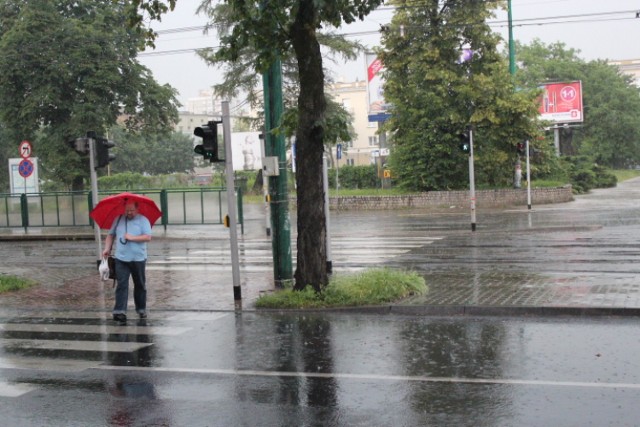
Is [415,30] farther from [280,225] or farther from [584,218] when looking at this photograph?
[280,225]

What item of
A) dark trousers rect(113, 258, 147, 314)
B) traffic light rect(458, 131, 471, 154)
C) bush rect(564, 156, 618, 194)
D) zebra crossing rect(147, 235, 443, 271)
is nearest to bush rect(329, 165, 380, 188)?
bush rect(564, 156, 618, 194)

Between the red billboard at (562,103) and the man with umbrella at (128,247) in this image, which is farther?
the red billboard at (562,103)

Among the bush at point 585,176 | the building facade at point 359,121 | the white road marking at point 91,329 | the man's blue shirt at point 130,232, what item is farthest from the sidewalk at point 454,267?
the building facade at point 359,121

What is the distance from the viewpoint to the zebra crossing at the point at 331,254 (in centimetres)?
1750

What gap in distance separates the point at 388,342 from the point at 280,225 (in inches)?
171

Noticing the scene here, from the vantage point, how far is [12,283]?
48.9 ft

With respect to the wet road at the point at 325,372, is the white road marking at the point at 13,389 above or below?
above

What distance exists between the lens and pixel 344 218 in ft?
107

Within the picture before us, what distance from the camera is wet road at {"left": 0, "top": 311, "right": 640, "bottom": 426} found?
6344mm

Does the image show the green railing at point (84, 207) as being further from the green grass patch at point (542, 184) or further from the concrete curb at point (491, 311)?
the green grass patch at point (542, 184)

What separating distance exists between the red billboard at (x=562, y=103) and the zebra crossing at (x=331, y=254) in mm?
37996

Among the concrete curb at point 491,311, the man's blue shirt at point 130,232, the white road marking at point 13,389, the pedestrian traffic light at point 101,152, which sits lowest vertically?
the white road marking at point 13,389

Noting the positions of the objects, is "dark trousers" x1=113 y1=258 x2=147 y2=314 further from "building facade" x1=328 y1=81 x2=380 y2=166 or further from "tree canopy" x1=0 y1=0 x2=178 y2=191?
"building facade" x1=328 y1=81 x2=380 y2=166

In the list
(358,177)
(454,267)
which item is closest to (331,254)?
(454,267)
